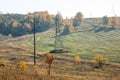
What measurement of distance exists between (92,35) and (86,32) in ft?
42.9

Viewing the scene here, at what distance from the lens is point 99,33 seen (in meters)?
189

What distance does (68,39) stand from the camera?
171 meters

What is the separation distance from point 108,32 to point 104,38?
1896 cm

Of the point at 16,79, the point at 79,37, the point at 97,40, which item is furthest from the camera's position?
the point at 79,37

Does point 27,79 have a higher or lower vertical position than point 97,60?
higher

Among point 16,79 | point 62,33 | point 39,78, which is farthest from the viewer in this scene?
point 62,33

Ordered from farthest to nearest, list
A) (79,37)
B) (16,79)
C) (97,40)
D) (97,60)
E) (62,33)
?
(62,33) < (79,37) < (97,40) < (97,60) < (16,79)

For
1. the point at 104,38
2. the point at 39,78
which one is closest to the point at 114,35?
the point at 104,38

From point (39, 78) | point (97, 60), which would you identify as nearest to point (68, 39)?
point (97, 60)

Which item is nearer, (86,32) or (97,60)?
(97,60)

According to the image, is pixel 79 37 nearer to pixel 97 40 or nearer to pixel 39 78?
pixel 97 40

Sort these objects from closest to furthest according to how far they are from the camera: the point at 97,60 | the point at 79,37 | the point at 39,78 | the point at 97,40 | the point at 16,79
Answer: the point at 16,79, the point at 39,78, the point at 97,60, the point at 97,40, the point at 79,37

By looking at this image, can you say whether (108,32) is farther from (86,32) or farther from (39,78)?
(39,78)

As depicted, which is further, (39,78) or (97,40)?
(97,40)
